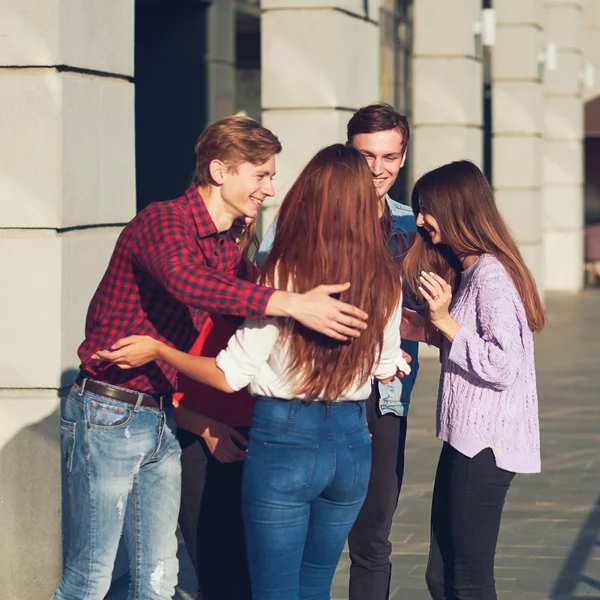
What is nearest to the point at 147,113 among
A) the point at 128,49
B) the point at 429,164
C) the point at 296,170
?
the point at 296,170

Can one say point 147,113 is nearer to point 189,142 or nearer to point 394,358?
point 189,142

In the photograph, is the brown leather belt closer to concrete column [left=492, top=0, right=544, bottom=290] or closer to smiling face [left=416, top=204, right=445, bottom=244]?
smiling face [left=416, top=204, right=445, bottom=244]

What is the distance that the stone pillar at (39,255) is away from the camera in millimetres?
5727

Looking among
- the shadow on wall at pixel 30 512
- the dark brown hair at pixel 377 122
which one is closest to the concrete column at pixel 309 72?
the shadow on wall at pixel 30 512

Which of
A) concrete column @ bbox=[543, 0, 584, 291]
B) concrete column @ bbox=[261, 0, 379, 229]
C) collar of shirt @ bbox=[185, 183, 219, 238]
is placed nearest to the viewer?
collar of shirt @ bbox=[185, 183, 219, 238]

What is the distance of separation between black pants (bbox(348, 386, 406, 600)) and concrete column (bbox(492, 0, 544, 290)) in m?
14.6

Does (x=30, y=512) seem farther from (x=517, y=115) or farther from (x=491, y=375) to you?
(x=517, y=115)

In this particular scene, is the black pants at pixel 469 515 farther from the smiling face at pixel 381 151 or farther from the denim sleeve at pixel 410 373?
the smiling face at pixel 381 151

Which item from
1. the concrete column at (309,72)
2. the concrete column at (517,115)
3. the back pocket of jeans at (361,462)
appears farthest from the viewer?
the concrete column at (517,115)

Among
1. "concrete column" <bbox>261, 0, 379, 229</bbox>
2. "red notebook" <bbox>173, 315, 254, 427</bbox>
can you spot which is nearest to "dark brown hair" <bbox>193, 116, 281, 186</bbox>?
"red notebook" <bbox>173, 315, 254, 427</bbox>

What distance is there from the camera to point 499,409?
→ 448 centimetres

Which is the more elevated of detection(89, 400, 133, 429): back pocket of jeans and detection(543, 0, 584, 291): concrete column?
detection(543, 0, 584, 291): concrete column

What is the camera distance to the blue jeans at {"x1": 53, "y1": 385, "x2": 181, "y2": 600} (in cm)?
428

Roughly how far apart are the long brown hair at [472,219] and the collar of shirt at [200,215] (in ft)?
2.30
